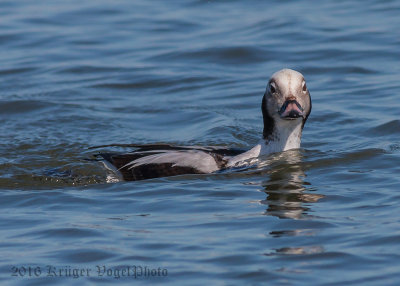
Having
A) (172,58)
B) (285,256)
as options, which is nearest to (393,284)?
(285,256)

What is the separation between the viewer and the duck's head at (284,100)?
341 inches

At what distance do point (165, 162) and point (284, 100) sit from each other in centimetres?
126

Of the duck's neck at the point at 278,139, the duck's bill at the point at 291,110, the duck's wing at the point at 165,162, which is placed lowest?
the duck's wing at the point at 165,162

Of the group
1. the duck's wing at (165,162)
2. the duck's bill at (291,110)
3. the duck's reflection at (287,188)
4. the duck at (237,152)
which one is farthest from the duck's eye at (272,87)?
the duck's wing at (165,162)

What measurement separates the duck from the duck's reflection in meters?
0.13

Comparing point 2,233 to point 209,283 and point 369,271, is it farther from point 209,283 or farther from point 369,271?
point 369,271

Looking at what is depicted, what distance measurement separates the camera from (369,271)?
19.4 ft

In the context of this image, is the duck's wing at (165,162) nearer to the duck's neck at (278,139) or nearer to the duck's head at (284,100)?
the duck's neck at (278,139)

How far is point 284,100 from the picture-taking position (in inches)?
343

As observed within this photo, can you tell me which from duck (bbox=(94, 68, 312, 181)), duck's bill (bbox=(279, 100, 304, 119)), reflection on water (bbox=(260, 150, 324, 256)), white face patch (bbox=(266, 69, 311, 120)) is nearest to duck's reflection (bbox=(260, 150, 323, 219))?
reflection on water (bbox=(260, 150, 324, 256))

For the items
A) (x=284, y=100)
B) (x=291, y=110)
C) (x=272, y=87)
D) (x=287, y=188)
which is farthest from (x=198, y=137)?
(x=287, y=188)

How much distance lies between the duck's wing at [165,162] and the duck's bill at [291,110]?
76 centimetres

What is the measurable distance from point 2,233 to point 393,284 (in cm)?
303

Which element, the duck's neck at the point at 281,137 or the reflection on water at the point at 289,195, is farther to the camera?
the duck's neck at the point at 281,137
